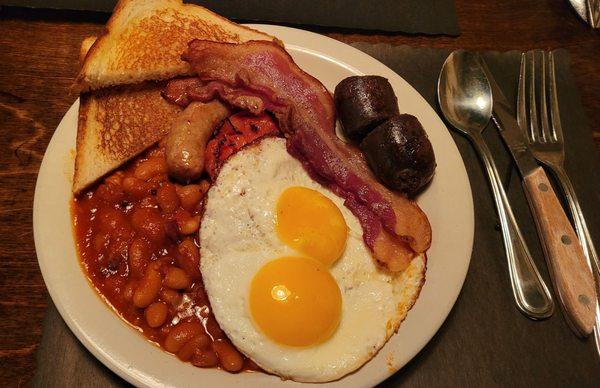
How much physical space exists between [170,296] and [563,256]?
6.28ft

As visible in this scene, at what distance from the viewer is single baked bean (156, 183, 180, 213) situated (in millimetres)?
2025

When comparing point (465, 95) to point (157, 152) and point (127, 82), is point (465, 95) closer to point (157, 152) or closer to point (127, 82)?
point (157, 152)

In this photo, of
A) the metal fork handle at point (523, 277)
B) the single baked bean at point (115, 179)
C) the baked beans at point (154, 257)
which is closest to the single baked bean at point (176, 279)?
the baked beans at point (154, 257)

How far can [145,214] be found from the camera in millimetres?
1998

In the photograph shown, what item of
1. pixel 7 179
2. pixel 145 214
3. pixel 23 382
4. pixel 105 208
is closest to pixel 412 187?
pixel 145 214

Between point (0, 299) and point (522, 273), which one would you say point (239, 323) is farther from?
point (522, 273)

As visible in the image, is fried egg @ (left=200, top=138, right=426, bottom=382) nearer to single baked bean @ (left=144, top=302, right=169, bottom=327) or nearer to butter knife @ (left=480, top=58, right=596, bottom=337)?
single baked bean @ (left=144, top=302, right=169, bottom=327)

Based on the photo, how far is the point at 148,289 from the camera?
6.01ft

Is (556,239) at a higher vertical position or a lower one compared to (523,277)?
higher

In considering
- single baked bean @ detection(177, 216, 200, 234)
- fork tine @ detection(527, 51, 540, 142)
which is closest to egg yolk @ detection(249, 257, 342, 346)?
single baked bean @ detection(177, 216, 200, 234)

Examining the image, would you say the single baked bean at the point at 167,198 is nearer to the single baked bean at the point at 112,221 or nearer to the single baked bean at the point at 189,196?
the single baked bean at the point at 189,196

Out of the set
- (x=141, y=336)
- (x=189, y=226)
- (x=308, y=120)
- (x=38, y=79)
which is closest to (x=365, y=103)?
(x=308, y=120)

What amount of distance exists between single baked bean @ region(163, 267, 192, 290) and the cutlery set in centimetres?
160

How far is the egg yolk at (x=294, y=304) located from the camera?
1680 mm
